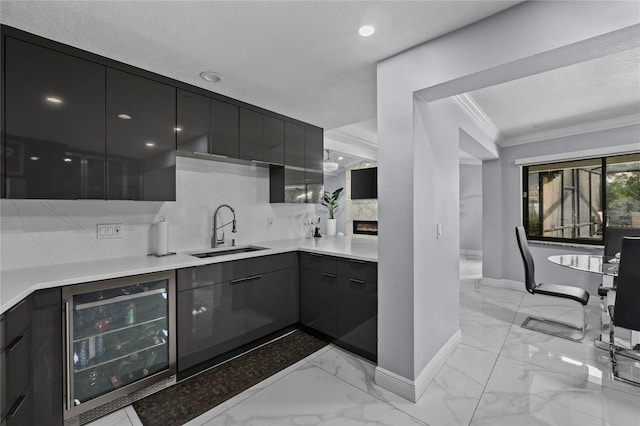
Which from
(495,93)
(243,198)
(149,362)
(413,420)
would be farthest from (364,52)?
(149,362)

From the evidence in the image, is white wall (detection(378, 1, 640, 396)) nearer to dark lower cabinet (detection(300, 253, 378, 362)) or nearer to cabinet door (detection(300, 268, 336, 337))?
dark lower cabinet (detection(300, 253, 378, 362))

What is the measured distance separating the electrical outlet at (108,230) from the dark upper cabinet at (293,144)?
172cm

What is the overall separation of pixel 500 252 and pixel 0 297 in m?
5.53

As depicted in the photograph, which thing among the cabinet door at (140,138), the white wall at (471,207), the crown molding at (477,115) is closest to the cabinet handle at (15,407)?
the cabinet door at (140,138)

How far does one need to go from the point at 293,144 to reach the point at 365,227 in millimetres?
4146

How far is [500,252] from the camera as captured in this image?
4.54 meters

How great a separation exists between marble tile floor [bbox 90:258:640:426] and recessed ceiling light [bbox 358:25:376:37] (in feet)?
7.93

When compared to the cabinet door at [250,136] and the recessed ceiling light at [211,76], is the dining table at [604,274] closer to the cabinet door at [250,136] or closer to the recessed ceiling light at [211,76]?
the cabinet door at [250,136]

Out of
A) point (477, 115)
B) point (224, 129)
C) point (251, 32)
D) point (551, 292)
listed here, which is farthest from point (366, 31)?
point (551, 292)

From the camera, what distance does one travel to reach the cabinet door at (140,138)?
199cm

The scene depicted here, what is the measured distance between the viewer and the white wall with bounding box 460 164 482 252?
7668mm

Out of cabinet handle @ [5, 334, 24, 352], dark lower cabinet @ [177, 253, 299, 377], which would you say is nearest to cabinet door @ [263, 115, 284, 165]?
dark lower cabinet @ [177, 253, 299, 377]

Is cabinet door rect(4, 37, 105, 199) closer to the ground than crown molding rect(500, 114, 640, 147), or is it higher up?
closer to the ground

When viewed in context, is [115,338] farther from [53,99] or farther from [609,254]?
[609,254]
